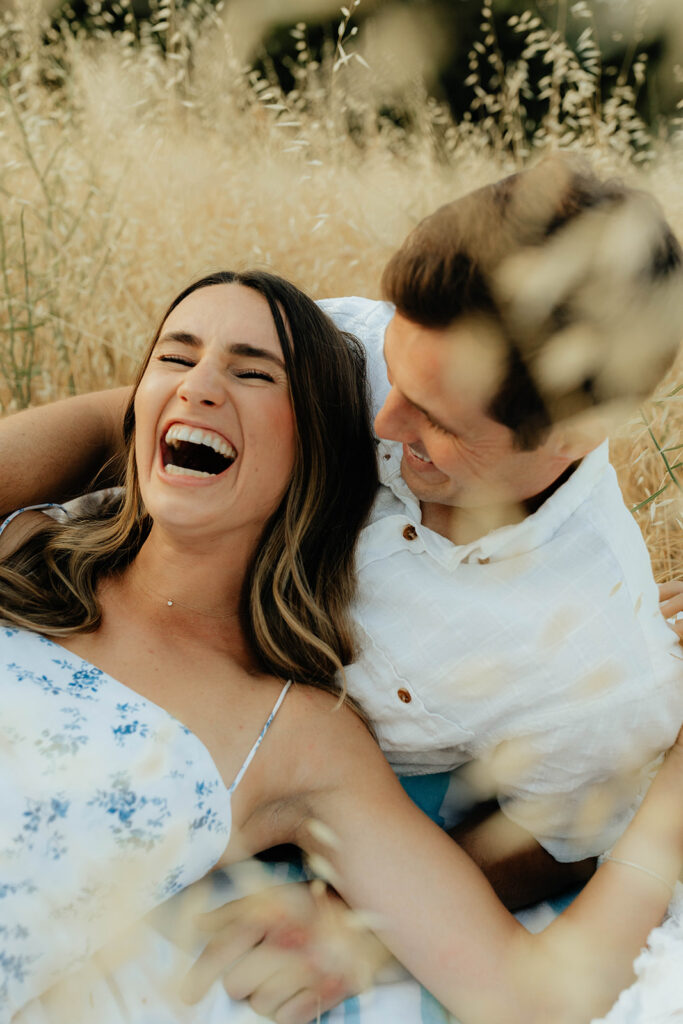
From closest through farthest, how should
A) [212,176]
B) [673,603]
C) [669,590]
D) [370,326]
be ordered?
[673,603] → [669,590] → [370,326] → [212,176]

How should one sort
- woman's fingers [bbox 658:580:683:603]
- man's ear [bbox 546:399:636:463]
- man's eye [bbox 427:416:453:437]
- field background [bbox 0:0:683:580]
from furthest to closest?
field background [bbox 0:0:683:580], woman's fingers [bbox 658:580:683:603], man's eye [bbox 427:416:453:437], man's ear [bbox 546:399:636:463]

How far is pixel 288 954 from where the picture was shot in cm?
180

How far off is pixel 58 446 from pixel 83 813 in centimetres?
90

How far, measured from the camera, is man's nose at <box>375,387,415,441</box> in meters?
1.70

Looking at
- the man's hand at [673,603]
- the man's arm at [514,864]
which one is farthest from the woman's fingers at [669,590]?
the man's arm at [514,864]

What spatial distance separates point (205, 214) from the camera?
12.9ft

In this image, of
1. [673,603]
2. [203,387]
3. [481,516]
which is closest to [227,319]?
[203,387]

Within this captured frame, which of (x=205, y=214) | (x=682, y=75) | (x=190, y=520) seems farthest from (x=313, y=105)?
(x=190, y=520)

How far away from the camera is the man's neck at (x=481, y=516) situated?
6.21 feet

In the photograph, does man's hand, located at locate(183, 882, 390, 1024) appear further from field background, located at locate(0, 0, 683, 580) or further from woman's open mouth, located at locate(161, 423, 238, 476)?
field background, located at locate(0, 0, 683, 580)

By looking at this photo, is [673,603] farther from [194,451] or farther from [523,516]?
[194,451]

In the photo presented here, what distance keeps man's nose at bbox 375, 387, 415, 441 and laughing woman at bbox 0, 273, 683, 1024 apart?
0.31 meters

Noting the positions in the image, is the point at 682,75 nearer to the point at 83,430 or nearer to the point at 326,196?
the point at 326,196

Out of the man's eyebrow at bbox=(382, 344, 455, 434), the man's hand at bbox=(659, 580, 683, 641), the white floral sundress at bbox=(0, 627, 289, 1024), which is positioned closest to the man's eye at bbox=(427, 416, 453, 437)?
the man's eyebrow at bbox=(382, 344, 455, 434)
